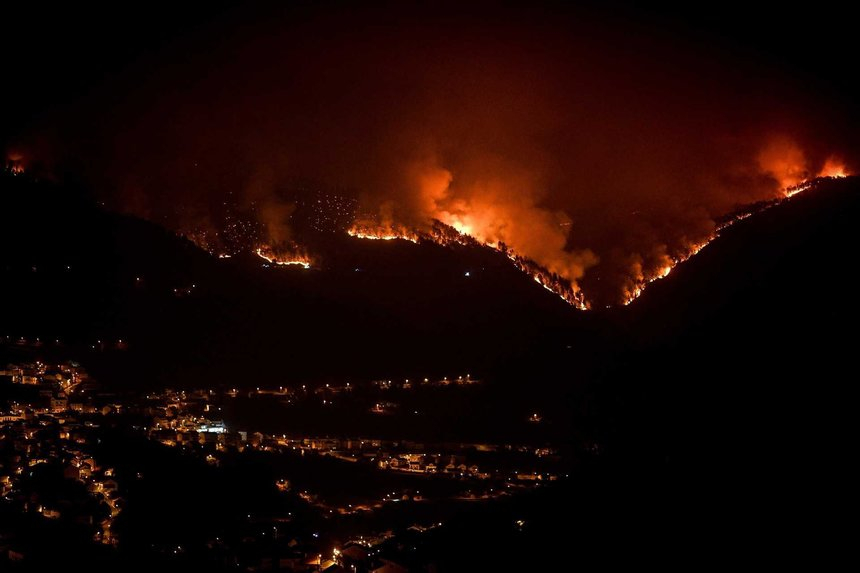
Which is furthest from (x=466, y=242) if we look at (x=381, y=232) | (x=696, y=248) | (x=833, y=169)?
(x=833, y=169)

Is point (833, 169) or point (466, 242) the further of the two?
point (466, 242)

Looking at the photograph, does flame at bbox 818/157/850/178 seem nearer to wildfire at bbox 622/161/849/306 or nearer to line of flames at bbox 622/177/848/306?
wildfire at bbox 622/161/849/306

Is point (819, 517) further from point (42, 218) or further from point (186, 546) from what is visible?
point (42, 218)

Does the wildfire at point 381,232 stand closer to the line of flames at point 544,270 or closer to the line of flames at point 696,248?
the line of flames at point 544,270

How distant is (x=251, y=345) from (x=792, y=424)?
12.2 metres

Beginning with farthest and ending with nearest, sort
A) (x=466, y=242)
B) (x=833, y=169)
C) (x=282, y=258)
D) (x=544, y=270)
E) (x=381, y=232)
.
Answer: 1. (x=381, y=232)
2. (x=282, y=258)
3. (x=466, y=242)
4. (x=833, y=169)
5. (x=544, y=270)

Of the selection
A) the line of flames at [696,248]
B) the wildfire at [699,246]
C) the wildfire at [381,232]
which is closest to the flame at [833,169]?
the wildfire at [699,246]

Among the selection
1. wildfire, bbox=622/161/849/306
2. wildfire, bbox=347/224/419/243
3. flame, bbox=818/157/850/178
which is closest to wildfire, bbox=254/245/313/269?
wildfire, bbox=347/224/419/243

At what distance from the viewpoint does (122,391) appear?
1680 cm

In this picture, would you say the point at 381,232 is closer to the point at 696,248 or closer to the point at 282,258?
the point at 282,258

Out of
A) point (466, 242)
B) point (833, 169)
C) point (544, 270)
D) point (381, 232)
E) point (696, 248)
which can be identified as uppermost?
point (833, 169)

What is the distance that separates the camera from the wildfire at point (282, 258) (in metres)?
21.3

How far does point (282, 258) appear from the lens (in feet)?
70.8

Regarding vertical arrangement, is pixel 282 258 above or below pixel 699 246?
below
